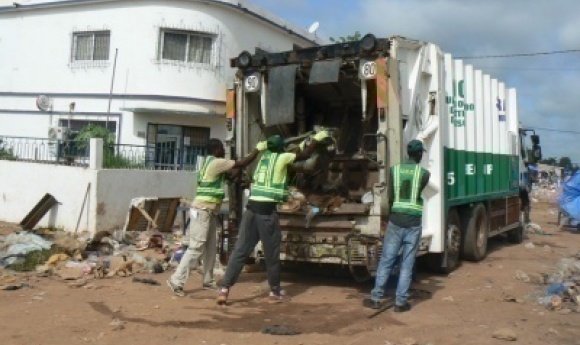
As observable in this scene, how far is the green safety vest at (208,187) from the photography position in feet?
22.9

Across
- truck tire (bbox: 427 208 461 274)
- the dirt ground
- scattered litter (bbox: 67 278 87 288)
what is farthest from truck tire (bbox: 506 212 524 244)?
scattered litter (bbox: 67 278 87 288)

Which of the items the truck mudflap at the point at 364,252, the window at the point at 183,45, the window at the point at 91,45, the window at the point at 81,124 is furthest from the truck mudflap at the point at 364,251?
the window at the point at 91,45

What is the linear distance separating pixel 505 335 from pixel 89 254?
247 inches

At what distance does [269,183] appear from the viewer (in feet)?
21.6

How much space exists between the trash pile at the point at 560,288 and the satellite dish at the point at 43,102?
11.7 metres

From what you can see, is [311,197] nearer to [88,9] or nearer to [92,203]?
[92,203]

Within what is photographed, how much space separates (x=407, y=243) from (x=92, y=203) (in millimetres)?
6570

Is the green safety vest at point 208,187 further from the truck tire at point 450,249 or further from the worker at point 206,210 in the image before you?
the truck tire at point 450,249

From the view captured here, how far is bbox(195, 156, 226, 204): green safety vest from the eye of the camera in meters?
6.96

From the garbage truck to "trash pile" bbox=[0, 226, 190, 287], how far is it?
1614mm

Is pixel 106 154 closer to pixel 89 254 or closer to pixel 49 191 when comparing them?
pixel 49 191

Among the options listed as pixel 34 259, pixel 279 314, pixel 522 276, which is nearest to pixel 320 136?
pixel 279 314

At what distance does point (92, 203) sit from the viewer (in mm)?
11031

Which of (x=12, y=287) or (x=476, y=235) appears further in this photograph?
(x=476, y=235)
